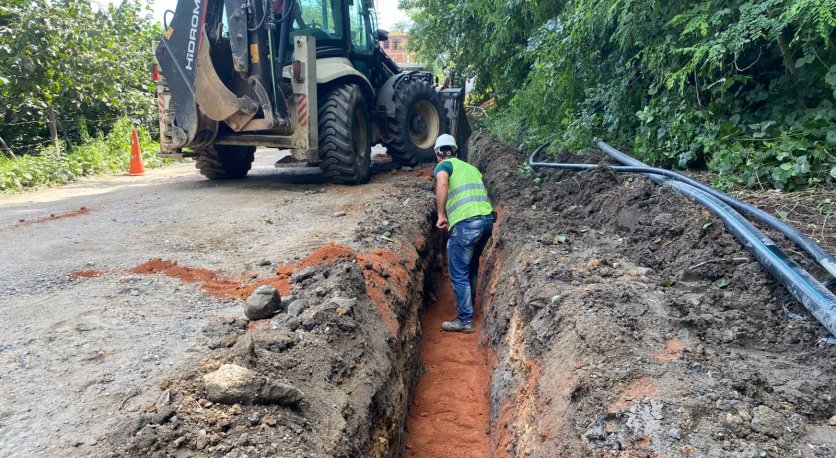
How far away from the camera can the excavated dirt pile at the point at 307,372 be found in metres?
2.10

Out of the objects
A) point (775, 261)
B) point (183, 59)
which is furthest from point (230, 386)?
point (183, 59)

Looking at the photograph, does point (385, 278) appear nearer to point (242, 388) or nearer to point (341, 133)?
point (242, 388)

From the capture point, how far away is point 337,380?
9.43 ft

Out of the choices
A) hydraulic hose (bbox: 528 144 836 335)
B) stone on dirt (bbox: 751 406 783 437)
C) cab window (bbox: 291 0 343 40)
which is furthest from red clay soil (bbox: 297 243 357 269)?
Result: cab window (bbox: 291 0 343 40)

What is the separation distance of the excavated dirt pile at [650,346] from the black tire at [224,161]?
19.1 ft

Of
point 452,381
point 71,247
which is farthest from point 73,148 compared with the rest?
point 452,381

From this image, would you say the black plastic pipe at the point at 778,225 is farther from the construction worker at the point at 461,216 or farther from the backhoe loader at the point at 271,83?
the backhoe loader at the point at 271,83

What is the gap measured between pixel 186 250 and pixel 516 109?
6867 mm

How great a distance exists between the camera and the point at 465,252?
566 cm

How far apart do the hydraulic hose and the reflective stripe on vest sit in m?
1.84

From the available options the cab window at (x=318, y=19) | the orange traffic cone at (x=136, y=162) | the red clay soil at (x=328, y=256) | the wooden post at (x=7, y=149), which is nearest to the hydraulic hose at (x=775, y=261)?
the red clay soil at (x=328, y=256)

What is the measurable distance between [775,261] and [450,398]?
248 cm

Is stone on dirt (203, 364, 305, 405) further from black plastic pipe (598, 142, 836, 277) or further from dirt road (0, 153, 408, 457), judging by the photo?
black plastic pipe (598, 142, 836, 277)

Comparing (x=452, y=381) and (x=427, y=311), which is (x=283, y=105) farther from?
(x=452, y=381)
